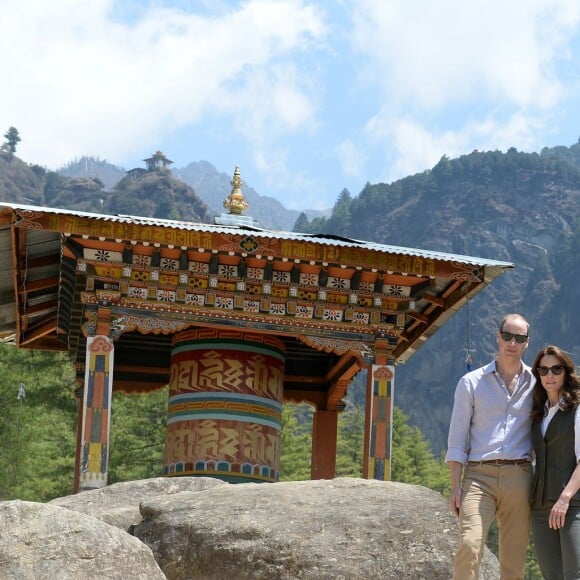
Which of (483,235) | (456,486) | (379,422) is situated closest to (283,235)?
(379,422)

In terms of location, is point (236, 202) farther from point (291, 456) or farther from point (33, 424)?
point (291, 456)

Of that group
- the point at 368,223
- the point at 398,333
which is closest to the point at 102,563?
the point at 398,333

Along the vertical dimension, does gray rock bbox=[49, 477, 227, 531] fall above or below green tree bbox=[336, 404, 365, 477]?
above

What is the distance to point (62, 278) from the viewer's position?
1697 cm

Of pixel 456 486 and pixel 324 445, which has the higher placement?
pixel 456 486

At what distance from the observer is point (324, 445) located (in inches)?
754

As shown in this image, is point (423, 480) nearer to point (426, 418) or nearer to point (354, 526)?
point (354, 526)

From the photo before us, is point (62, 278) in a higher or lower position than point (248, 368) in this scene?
higher

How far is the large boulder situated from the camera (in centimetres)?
706

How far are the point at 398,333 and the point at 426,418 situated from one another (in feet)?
330

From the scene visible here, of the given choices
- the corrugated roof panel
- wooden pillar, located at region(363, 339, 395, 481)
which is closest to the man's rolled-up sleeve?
the corrugated roof panel

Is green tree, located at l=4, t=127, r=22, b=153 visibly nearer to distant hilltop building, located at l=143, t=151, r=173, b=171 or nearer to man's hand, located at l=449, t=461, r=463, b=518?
distant hilltop building, located at l=143, t=151, r=173, b=171

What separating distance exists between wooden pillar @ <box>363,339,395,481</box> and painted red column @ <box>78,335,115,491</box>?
3.47 meters

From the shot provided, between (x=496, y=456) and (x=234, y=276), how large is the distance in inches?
356
